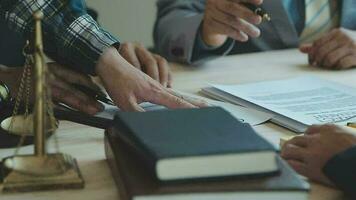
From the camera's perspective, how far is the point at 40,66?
0.72 meters

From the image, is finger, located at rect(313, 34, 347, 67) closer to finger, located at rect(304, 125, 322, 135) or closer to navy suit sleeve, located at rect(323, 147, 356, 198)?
finger, located at rect(304, 125, 322, 135)

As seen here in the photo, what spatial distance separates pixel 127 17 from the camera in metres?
2.94

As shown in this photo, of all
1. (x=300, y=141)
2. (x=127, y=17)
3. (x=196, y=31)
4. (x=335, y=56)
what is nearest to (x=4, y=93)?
(x=300, y=141)

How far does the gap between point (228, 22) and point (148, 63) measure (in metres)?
0.31

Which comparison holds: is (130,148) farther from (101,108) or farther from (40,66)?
(101,108)

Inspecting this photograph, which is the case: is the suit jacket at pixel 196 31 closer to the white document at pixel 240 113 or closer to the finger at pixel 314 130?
the white document at pixel 240 113

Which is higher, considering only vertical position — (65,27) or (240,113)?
(65,27)

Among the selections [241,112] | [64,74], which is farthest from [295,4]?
[64,74]

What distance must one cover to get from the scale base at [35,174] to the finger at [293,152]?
0.31 m

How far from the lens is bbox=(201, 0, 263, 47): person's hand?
1493 mm

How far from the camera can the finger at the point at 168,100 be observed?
3.41 ft

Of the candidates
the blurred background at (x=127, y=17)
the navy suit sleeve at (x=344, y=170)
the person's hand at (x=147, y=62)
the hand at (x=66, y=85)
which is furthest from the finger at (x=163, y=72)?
the blurred background at (x=127, y=17)

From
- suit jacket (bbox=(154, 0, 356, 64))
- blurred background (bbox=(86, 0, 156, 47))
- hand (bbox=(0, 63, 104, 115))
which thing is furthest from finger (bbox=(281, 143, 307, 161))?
blurred background (bbox=(86, 0, 156, 47))

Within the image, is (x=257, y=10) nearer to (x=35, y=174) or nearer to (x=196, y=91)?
(x=196, y=91)
